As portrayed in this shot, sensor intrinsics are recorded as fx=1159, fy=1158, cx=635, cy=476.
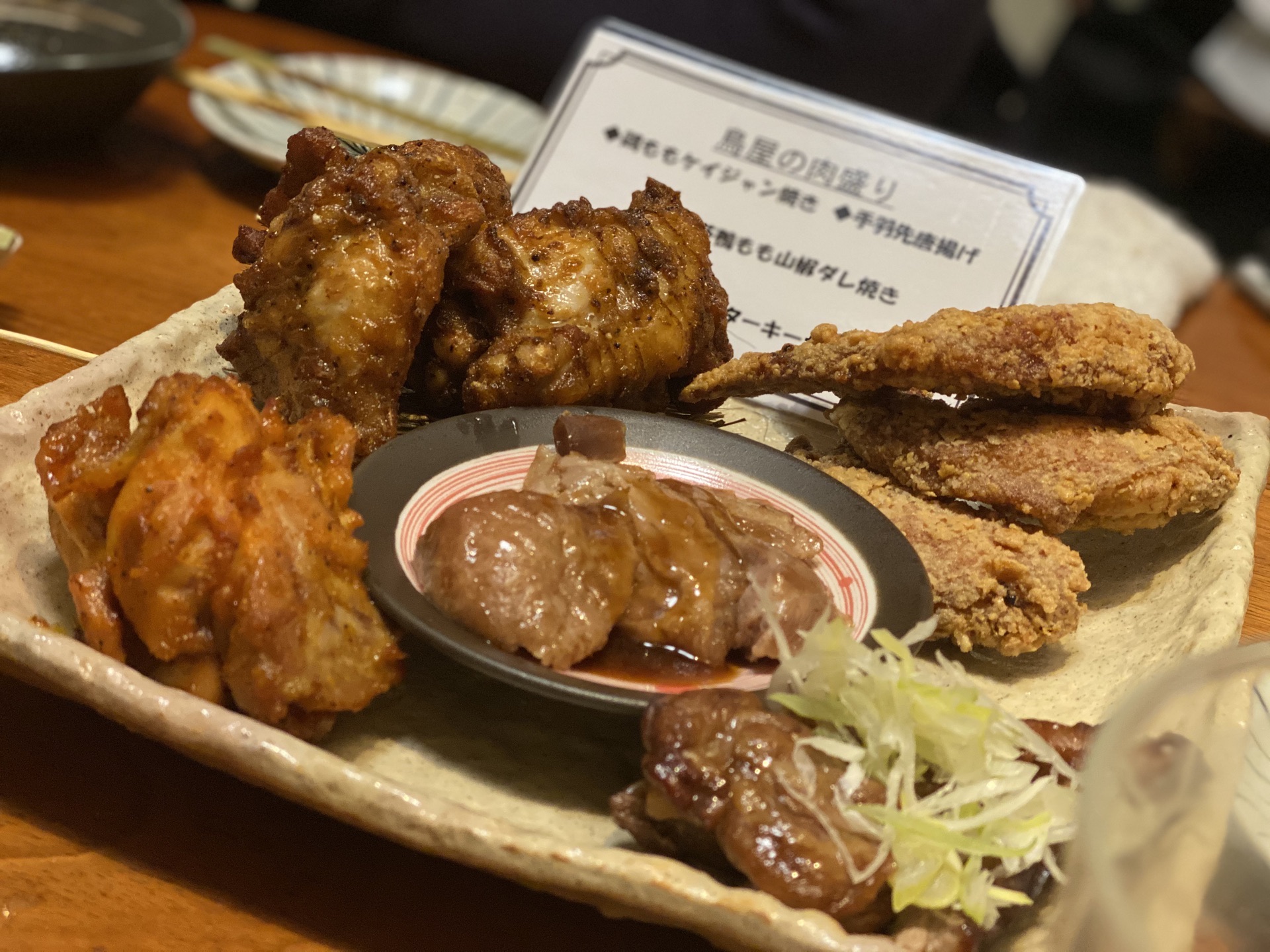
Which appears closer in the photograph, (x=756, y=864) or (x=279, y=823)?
(x=756, y=864)

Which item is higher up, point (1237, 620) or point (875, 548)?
point (1237, 620)

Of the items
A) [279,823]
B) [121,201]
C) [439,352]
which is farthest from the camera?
[121,201]

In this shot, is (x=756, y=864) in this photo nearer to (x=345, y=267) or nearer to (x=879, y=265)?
(x=345, y=267)

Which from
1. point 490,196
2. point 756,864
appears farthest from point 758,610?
point 490,196

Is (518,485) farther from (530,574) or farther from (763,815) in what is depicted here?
(763,815)

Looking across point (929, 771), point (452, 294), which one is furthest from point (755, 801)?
point (452, 294)

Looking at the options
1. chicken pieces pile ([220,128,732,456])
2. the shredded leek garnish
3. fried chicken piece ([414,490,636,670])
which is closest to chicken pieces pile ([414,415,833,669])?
fried chicken piece ([414,490,636,670])

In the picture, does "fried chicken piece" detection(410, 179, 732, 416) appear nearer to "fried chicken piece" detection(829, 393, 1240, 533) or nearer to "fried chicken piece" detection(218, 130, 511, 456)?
"fried chicken piece" detection(218, 130, 511, 456)
